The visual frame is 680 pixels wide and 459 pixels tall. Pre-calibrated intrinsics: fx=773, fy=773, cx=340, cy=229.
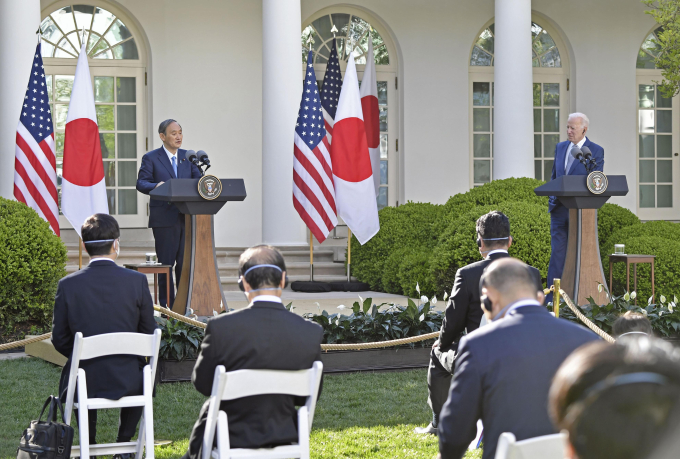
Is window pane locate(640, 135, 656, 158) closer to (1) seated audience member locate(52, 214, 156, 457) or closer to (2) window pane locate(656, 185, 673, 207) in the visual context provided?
(2) window pane locate(656, 185, 673, 207)

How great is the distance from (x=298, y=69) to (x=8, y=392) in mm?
6910

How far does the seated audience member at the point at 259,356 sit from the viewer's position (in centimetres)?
331

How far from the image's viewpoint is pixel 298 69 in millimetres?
11500

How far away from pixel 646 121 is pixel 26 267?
470 inches

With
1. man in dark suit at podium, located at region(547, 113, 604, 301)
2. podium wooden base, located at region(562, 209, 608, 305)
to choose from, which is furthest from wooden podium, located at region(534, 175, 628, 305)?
man in dark suit at podium, located at region(547, 113, 604, 301)

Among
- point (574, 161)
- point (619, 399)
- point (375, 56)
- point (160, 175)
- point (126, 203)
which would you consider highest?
point (375, 56)

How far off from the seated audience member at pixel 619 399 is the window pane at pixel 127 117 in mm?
12894

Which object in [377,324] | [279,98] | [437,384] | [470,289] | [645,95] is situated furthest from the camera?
[645,95]

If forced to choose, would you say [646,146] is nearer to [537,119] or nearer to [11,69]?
[537,119]

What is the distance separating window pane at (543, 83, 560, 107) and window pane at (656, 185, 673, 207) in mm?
2706

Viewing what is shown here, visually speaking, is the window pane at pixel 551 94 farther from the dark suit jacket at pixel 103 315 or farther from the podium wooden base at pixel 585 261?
the dark suit jacket at pixel 103 315

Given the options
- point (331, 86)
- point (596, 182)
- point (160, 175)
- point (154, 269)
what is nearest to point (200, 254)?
point (154, 269)

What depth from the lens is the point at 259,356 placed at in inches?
130

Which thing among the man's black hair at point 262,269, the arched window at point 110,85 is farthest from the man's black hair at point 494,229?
the arched window at point 110,85
